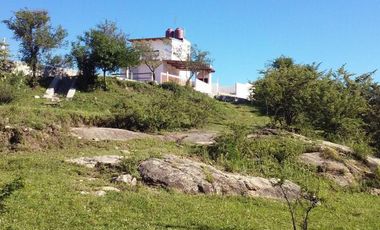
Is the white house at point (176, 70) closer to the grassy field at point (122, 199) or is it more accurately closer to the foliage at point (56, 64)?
the foliage at point (56, 64)

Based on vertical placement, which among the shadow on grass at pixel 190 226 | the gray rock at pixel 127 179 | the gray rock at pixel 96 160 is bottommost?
the shadow on grass at pixel 190 226

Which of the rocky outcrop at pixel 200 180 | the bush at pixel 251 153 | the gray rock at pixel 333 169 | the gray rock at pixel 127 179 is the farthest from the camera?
the gray rock at pixel 333 169

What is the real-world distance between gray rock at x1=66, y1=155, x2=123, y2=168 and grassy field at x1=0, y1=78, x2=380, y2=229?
1.04ft

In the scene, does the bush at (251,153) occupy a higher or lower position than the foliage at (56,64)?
lower

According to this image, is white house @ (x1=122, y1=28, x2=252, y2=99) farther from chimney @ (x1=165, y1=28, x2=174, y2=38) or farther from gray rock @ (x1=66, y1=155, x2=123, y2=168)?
gray rock @ (x1=66, y1=155, x2=123, y2=168)

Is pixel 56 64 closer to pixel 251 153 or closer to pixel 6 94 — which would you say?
pixel 6 94

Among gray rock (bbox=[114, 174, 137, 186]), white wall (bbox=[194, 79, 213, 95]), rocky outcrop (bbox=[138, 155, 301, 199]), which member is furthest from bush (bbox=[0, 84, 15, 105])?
white wall (bbox=[194, 79, 213, 95])

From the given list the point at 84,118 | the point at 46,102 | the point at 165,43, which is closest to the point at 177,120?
the point at 84,118

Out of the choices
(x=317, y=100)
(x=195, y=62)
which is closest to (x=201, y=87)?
(x=195, y=62)

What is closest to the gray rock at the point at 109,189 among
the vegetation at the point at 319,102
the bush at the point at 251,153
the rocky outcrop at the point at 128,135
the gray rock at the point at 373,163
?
the bush at the point at 251,153

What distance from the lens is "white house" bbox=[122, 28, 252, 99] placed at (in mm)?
45838

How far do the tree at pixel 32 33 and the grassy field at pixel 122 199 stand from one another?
15935 millimetres

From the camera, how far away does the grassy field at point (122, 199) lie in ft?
32.2

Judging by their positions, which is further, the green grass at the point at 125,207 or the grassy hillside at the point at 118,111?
the grassy hillside at the point at 118,111
